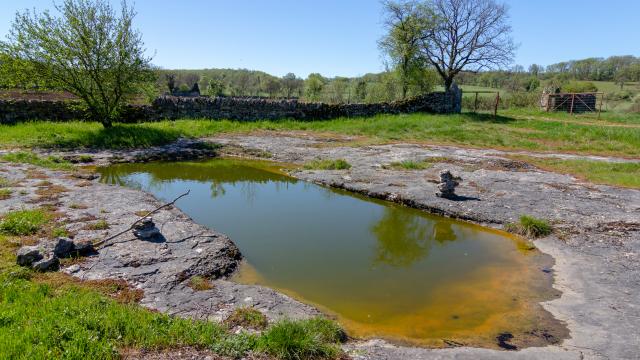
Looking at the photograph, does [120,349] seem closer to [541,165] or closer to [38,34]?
[541,165]

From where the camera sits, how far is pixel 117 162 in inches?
577

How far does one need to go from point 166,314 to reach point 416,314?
3150mm

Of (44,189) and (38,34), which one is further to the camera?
(38,34)

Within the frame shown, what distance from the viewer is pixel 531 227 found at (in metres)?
8.52

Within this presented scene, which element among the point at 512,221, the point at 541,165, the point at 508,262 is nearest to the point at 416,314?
the point at 508,262

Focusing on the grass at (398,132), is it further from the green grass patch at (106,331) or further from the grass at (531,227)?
the green grass patch at (106,331)

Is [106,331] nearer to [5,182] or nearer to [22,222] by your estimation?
[22,222]

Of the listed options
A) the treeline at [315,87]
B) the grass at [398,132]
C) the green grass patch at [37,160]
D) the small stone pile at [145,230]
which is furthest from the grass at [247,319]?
the treeline at [315,87]

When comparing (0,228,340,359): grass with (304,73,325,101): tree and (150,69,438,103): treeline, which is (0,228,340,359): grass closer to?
(150,69,438,103): treeline

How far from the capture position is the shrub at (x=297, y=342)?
4.30 metres

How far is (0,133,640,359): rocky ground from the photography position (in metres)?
5.06

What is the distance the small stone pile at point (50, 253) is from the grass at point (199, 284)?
6.05ft

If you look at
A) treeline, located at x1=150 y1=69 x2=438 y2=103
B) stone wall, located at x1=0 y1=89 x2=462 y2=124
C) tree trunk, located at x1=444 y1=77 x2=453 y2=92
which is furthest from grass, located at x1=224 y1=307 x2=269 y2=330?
tree trunk, located at x1=444 y1=77 x2=453 y2=92

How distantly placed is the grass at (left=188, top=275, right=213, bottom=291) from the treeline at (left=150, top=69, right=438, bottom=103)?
16.4 metres
